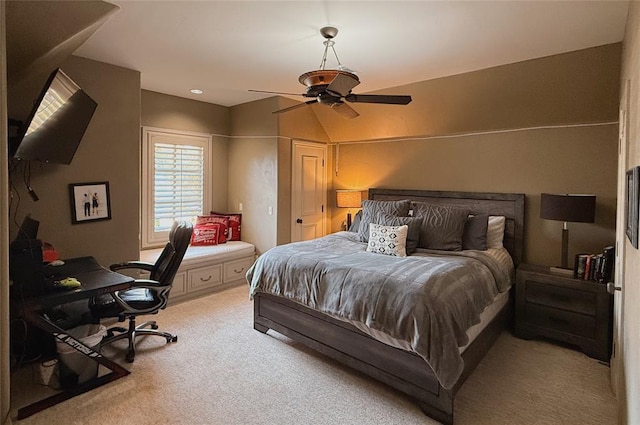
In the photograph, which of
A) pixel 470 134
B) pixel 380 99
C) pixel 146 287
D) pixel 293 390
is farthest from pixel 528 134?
pixel 146 287

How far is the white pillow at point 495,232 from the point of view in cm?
397

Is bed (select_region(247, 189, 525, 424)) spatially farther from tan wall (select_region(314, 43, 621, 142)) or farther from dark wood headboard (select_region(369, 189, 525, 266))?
tan wall (select_region(314, 43, 621, 142))

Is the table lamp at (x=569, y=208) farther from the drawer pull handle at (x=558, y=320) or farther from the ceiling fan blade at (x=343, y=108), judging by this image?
the ceiling fan blade at (x=343, y=108)

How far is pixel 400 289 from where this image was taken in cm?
252

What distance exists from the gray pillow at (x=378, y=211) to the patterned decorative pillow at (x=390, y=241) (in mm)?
530

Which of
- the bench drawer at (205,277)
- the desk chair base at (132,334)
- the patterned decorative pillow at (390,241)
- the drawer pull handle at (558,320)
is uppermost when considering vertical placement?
the patterned decorative pillow at (390,241)

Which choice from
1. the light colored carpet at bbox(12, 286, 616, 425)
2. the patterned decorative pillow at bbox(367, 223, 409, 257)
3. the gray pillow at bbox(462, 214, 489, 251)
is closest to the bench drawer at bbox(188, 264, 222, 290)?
the light colored carpet at bbox(12, 286, 616, 425)

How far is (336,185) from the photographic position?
19.7 ft

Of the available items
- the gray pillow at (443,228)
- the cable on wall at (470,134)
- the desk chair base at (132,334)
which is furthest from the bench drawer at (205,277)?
the gray pillow at (443,228)

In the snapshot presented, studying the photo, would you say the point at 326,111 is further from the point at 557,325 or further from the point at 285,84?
the point at 557,325

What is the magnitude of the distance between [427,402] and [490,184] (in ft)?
9.36

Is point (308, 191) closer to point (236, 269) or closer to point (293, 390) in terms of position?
point (236, 269)

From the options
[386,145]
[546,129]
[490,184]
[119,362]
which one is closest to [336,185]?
[386,145]

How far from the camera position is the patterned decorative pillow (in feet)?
11.6
